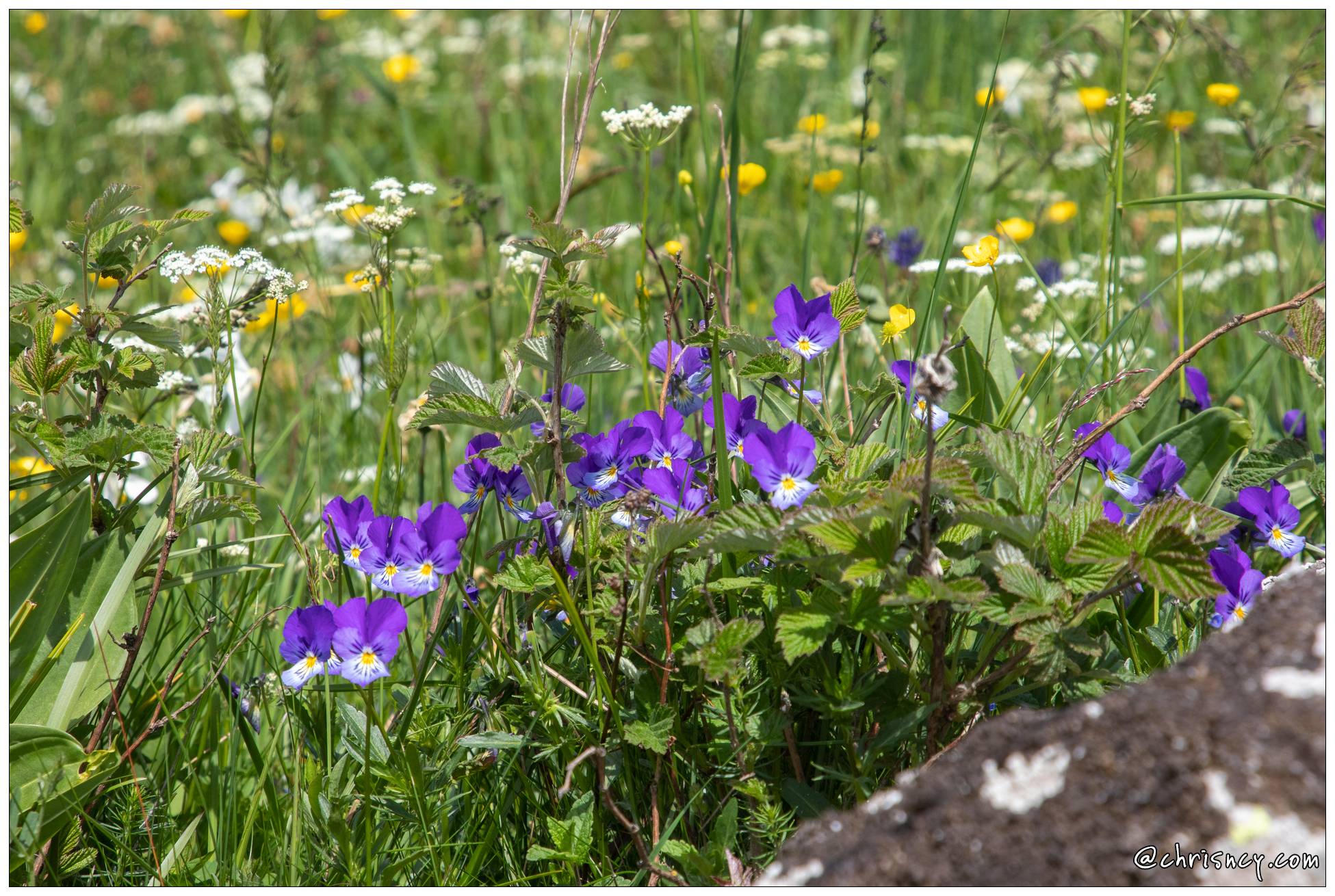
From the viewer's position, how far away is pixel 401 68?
482 cm

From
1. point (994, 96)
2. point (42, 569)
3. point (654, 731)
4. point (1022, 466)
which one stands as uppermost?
point (994, 96)

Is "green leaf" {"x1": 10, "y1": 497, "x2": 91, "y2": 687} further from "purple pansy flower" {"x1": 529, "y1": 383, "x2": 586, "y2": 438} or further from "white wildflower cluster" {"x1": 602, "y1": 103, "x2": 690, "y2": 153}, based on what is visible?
"white wildflower cluster" {"x1": 602, "y1": 103, "x2": 690, "y2": 153}

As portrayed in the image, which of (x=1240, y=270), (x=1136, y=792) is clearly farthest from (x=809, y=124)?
(x=1136, y=792)

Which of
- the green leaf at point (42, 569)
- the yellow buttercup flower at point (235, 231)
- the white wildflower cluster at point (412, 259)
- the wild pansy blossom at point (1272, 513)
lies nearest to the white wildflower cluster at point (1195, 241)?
the wild pansy blossom at point (1272, 513)

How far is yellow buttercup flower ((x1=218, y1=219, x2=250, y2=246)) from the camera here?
3955 mm

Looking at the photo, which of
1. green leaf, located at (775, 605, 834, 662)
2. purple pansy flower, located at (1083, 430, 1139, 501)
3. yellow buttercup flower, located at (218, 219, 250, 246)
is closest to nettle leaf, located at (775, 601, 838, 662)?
green leaf, located at (775, 605, 834, 662)

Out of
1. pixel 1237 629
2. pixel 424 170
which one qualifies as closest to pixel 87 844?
pixel 1237 629

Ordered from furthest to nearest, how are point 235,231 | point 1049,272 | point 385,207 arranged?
point 235,231, point 1049,272, point 385,207

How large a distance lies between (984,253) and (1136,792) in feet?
3.22

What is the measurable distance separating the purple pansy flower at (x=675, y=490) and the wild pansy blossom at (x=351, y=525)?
40 centimetres

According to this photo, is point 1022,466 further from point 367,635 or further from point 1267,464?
point 367,635

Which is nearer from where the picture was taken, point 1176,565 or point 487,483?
point 1176,565

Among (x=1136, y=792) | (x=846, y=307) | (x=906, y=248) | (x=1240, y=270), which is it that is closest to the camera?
(x=1136, y=792)

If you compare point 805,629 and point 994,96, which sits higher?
point 994,96
